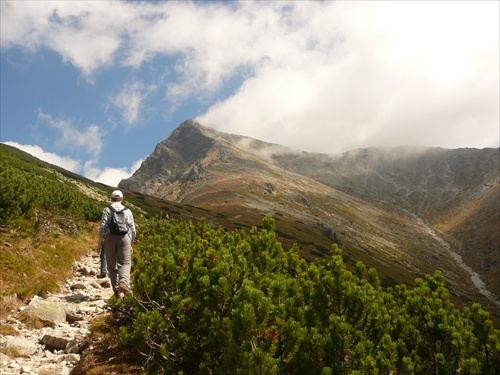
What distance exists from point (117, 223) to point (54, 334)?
10.3 feet

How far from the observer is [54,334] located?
29.7ft

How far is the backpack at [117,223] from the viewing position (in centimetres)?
1011

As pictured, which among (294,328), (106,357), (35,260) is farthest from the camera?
(35,260)

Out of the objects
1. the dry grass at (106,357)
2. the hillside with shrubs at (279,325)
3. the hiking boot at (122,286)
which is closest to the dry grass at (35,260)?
the dry grass at (106,357)

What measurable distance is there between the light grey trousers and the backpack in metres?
0.17

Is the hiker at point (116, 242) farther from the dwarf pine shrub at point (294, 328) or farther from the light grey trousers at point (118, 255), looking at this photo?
the dwarf pine shrub at point (294, 328)

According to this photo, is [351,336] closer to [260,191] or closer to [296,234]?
[296,234]

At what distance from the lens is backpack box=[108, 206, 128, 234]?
1011 cm

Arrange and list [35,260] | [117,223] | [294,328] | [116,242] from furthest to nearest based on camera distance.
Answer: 1. [35,260]
2. [116,242]
3. [117,223]
4. [294,328]

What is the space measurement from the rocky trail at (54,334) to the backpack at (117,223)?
219cm

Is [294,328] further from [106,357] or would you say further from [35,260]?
[35,260]

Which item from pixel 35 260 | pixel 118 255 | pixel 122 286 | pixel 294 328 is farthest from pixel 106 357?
Result: pixel 35 260

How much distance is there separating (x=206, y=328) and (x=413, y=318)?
3771mm

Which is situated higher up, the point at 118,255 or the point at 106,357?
the point at 118,255
